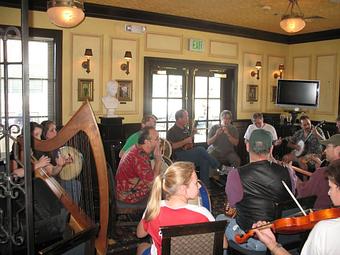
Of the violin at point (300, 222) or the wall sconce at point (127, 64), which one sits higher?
the wall sconce at point (127, 64)

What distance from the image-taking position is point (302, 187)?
2980 millimetres

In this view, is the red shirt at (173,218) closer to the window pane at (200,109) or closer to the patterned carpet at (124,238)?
the patterned carpet at (124,238)

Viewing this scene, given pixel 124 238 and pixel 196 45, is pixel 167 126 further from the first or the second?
pixel 124 238

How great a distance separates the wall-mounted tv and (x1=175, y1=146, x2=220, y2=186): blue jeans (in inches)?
121

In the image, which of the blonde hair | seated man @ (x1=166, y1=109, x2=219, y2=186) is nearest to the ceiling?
seated man @ (x1=166, y1=109, x2=219, y2=186)

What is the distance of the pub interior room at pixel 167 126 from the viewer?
190 centimetres

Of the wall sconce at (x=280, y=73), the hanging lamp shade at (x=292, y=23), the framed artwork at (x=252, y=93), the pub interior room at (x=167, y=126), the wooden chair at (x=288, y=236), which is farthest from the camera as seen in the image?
the wall sconce at (x=280, y=73)

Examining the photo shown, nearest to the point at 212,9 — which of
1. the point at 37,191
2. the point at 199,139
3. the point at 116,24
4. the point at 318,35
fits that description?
the point at 116,24

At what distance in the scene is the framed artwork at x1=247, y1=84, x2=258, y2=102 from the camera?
26.6ft

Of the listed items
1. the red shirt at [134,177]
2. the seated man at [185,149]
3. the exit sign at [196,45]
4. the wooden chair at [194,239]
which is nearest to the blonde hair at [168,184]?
the wooden chair at [194,239]

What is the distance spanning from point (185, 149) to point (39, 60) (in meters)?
2.56

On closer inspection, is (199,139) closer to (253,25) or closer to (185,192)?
(253,25)

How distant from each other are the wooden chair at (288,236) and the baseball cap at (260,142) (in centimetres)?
44

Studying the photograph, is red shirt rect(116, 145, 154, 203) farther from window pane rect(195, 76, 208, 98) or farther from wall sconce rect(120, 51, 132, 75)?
window pane rect(195, 76, 208, 98)
